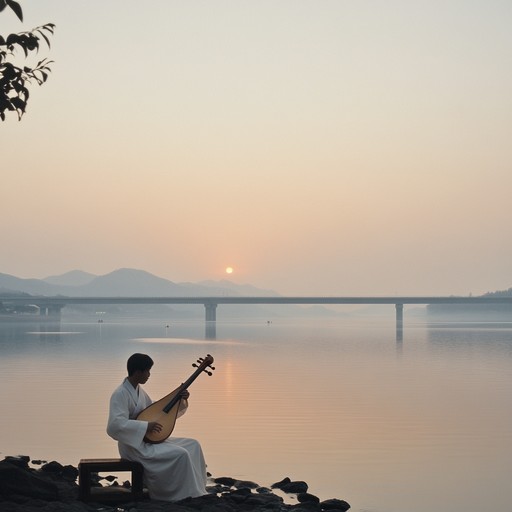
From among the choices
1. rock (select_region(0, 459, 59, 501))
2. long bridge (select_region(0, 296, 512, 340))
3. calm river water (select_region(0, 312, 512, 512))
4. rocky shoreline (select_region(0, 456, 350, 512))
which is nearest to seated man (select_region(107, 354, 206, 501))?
rocky shoreline (select_region(0, 456, 350, 512))

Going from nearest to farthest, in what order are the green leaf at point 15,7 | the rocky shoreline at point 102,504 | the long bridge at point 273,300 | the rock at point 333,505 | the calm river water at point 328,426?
1. the green leaf at point 15,7
2. the rocky shoreline at point 102,504
3. the rock at point 333,505
4. the calm river water at point 328,426
5. the long bridge at point 273,300

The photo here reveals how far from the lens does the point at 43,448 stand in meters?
17.4

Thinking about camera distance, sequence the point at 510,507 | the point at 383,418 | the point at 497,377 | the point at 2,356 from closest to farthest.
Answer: the point at 510,507, the point at 383,418, the point at 497,377, the point at 2,356

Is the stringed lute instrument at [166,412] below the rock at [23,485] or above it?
A: above

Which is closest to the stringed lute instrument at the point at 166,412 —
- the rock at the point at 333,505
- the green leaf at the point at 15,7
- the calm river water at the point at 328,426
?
the rock at the point at 333,505

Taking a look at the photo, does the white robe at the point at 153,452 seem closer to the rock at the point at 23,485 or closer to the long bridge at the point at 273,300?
the rock at the point at 23,485

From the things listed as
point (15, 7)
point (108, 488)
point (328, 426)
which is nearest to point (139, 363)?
point (108, 488)

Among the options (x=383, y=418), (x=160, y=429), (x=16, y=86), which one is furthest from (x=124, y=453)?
(x=383, y=418)

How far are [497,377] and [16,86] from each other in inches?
1216

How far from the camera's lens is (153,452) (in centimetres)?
1045

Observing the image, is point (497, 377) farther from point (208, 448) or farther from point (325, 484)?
point (325, 484)

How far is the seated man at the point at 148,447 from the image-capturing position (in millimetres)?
10438

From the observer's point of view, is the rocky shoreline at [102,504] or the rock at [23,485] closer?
the rocky shoreline at [102,504]

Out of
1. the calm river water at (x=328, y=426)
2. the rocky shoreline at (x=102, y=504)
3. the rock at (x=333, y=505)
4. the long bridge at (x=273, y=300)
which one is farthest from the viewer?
the long bridge at (x=273, y=300)
